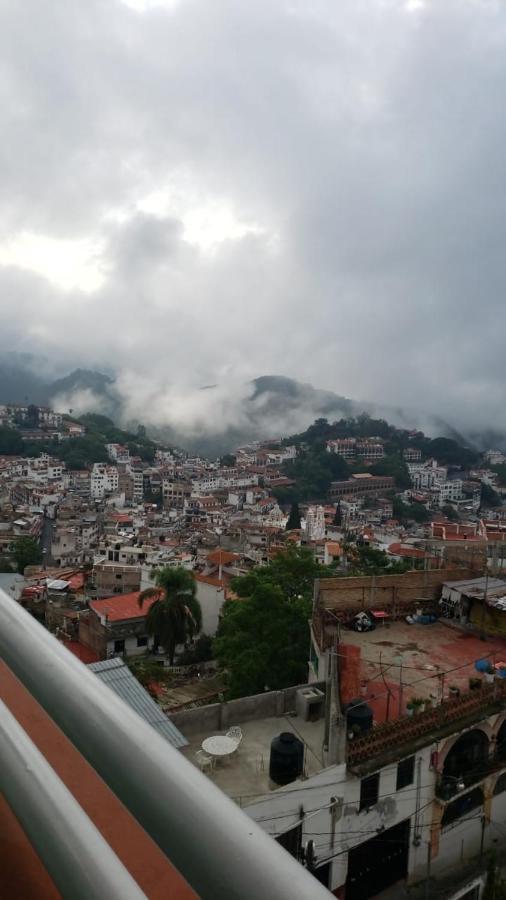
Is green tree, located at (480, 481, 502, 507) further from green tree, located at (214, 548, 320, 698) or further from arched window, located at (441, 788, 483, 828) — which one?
arched window, located at (441, 788, 483, 828)

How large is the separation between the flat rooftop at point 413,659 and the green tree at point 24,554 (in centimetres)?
2105

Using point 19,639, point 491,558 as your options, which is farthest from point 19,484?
point 19,639

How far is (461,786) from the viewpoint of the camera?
6910 millimetres

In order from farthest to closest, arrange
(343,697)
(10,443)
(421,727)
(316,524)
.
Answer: (10,443)
(316,524)
(343,697)
(421,727)

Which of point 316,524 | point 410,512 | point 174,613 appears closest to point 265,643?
point 174,613

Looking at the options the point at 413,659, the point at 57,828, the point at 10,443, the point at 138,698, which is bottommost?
the point at 413,659

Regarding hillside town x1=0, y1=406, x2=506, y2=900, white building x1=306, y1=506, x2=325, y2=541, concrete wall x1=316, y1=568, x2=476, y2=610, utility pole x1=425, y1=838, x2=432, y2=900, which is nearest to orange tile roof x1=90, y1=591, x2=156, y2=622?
hillside town x1=0, y1=406, x2=506, y2=900

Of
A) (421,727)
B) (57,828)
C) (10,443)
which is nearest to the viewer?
(57,828)

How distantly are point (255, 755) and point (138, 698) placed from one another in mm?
1478

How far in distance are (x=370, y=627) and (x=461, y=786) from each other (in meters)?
3.25

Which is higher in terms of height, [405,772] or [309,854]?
[405,772]

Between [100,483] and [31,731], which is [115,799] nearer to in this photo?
[31,731]

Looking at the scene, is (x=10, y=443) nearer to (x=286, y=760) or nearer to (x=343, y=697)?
(x=343, y=697)

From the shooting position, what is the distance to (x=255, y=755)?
672 cm
